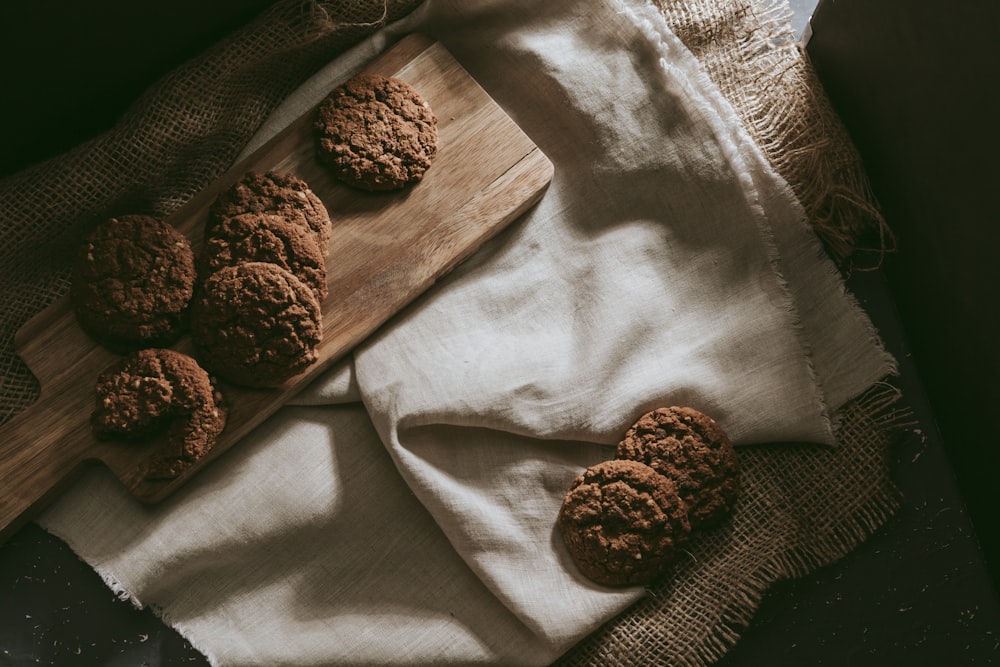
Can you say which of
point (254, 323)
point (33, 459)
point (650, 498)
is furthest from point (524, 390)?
point (33, 459)

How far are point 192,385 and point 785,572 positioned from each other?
709 millimetres

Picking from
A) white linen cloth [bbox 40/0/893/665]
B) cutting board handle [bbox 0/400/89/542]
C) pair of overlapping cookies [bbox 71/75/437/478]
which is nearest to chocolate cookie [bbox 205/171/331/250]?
pair of overlapping cookies [bbox 71/75/437/478]

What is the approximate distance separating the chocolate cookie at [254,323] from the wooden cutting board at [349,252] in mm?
34

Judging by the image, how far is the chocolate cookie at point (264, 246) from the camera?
939mm

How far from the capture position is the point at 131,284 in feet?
3.05

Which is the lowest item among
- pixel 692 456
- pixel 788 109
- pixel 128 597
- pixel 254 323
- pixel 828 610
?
pixel 828 610

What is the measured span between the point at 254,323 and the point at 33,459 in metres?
0.31

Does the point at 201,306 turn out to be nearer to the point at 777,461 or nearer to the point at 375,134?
the point at 375,134

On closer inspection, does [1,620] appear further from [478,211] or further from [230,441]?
[478,211]

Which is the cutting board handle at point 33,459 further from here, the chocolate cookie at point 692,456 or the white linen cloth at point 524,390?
the chocolate cookie at point 692,456

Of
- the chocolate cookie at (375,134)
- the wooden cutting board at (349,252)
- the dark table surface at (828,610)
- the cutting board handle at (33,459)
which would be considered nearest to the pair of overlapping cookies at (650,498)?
the dark table surface at (828,610)

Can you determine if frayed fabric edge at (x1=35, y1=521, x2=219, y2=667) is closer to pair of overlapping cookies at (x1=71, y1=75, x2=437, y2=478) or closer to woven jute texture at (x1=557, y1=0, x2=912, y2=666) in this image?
pair of overlapping cookies at (x1=71, y1=75, x2=437, y2=478)

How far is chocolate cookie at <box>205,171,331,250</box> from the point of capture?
0.97 m

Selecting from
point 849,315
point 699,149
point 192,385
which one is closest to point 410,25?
point 699,149
